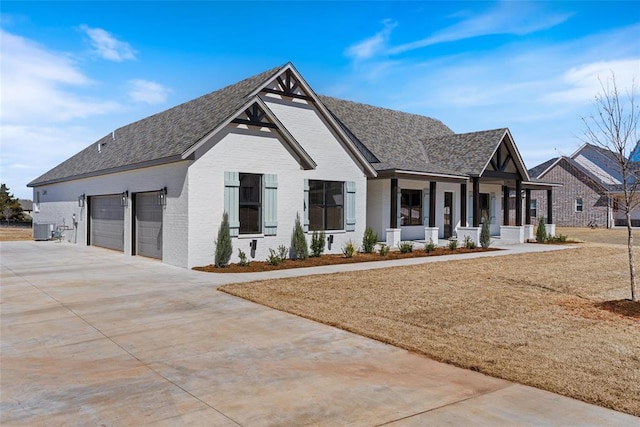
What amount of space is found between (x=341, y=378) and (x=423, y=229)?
779 inches

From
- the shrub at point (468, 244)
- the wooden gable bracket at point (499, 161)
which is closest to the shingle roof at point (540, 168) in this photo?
the wooden gable bracket at point (499, 161)

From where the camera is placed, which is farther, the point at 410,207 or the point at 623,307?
the point at 410,207

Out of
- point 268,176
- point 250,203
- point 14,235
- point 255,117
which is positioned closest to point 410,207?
point 268,176

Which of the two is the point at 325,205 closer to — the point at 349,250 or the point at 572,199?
the point at 349,250

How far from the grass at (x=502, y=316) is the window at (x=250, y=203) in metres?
4.11

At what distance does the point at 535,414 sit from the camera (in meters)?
4.22

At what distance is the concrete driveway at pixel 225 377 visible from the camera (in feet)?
13.7

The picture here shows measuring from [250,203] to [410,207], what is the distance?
1077 centimetres

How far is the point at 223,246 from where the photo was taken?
47.1 feet

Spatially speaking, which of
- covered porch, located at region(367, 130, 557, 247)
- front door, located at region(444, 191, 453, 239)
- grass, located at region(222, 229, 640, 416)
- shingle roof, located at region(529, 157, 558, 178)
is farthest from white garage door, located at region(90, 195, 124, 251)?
shingle roof, located at region(529, 157, 558, 178)

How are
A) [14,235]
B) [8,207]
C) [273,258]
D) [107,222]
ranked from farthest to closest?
1. [8,207]
2. [14,235]
3. [107,222]
4. [273,258]

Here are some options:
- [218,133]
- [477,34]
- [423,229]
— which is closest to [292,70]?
[218,133]

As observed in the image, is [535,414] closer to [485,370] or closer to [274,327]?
[485,370]

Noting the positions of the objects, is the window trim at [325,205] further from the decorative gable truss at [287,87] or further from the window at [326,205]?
the decorative gable truss at [287,87]
